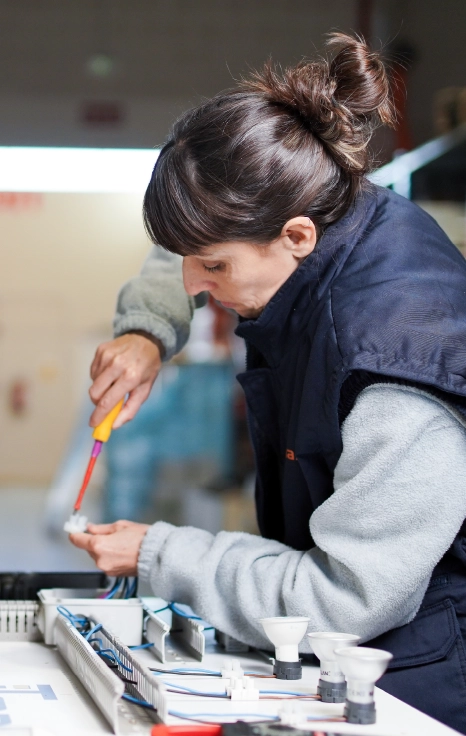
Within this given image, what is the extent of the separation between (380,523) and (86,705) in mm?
372

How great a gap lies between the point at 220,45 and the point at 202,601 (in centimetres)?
187

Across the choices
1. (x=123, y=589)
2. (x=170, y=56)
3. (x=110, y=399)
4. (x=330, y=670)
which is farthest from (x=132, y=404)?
(x=170, y=56)

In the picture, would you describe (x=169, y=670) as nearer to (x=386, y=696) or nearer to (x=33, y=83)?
(x=386, y=696)

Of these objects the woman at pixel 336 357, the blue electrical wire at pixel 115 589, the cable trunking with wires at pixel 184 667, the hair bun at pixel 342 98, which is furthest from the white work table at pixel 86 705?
the hair bun at pixel 342 98

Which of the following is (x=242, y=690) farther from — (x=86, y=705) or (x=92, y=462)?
(x=92, y=462)

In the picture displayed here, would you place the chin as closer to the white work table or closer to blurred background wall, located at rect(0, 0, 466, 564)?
the white work table

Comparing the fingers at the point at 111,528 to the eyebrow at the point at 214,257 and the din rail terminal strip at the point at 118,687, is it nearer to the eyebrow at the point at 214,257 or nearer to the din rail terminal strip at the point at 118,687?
the din rail terminal strip at the point at 118,687

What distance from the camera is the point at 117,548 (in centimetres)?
116

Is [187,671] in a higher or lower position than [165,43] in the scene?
lower

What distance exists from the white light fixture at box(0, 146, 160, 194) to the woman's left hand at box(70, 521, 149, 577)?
1626 millimetres

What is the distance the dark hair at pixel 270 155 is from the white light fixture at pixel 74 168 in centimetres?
159

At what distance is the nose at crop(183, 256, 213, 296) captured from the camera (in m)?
1.13

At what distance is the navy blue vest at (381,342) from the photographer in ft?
3.18

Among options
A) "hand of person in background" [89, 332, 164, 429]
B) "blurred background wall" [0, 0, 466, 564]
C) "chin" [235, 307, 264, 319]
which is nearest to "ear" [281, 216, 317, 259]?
"chin" [235, 307, 264, 319]
